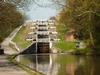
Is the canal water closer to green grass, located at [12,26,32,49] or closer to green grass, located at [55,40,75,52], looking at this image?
green grass, located at [55,40,75,52]

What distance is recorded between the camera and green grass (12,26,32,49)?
92938 mm

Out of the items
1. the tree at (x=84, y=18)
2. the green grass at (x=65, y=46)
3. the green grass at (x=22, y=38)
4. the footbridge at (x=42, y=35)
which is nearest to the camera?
the tree at (x=84, y=18)

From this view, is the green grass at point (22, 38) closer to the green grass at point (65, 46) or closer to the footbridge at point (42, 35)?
the footbridge at point (42, 35)

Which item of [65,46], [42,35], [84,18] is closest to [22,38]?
[42,35]

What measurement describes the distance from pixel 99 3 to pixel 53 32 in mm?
49854

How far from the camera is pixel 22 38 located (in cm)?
10506

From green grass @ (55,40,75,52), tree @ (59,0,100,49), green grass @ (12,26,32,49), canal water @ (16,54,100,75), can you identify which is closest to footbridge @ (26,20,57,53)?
green grass @ (12,26,32,49)

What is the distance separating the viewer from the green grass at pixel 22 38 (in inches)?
3659

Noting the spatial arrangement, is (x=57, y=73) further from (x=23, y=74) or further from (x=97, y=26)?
(x=97, y=26)

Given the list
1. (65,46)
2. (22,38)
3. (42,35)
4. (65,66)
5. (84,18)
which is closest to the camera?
(65,66)

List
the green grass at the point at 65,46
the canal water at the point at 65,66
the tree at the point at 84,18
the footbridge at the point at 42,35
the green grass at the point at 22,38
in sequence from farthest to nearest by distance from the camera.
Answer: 1. the footbridge at the point at 42,35
2. the green grass at the point at 22,38
3. the green grass at the point at 65,46
4. the tree at the point at 84,18
5. the canal water at the point at 65,66

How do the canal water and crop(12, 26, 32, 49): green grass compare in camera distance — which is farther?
crop(12, 26, 32, 49): green grass

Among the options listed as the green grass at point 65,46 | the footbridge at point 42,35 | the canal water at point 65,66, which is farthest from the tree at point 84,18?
the footbridge at point 42,35

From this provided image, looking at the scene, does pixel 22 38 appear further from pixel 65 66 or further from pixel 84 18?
pixel 65 66
